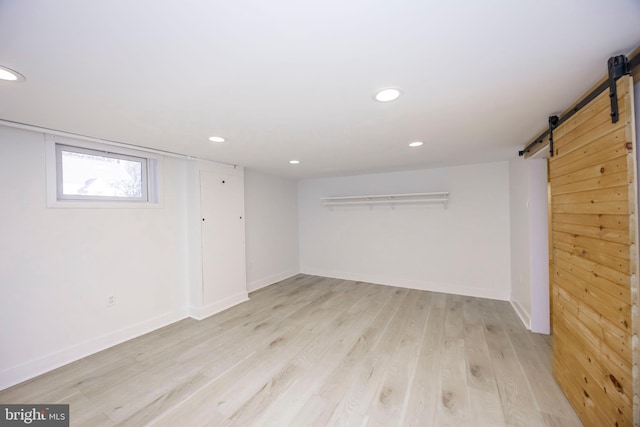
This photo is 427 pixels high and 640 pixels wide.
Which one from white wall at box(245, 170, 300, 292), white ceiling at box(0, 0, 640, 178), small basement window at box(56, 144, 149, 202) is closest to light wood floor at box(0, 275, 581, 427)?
white wall at box(245, 170, 300, 292)

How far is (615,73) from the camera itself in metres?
1.18

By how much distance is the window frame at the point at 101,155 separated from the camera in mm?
2256

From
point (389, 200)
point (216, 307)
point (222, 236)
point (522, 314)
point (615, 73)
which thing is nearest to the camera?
point (615, 73)

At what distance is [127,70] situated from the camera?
4.04 ft

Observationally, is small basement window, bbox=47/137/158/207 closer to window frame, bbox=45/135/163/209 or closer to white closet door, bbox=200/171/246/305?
window frame, bbox=45/135/163/209

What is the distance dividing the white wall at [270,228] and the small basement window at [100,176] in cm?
158

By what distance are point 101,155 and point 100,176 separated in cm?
23

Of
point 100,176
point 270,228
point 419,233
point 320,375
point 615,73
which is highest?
point 615,73

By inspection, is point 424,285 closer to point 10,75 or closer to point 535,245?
point 535,245

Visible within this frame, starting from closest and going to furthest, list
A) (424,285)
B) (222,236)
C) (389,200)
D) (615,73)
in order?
1. (615,73)
2. (222,236)
3. (424,285)
4. (389,200)

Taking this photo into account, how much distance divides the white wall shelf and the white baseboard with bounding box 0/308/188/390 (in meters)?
3.32

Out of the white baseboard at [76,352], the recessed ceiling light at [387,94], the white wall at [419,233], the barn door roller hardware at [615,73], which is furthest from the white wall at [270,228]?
the barn door roller hardware at [615,73]

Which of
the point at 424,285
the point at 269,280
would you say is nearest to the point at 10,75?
the point at 269,280

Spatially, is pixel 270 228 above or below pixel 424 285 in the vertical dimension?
above
